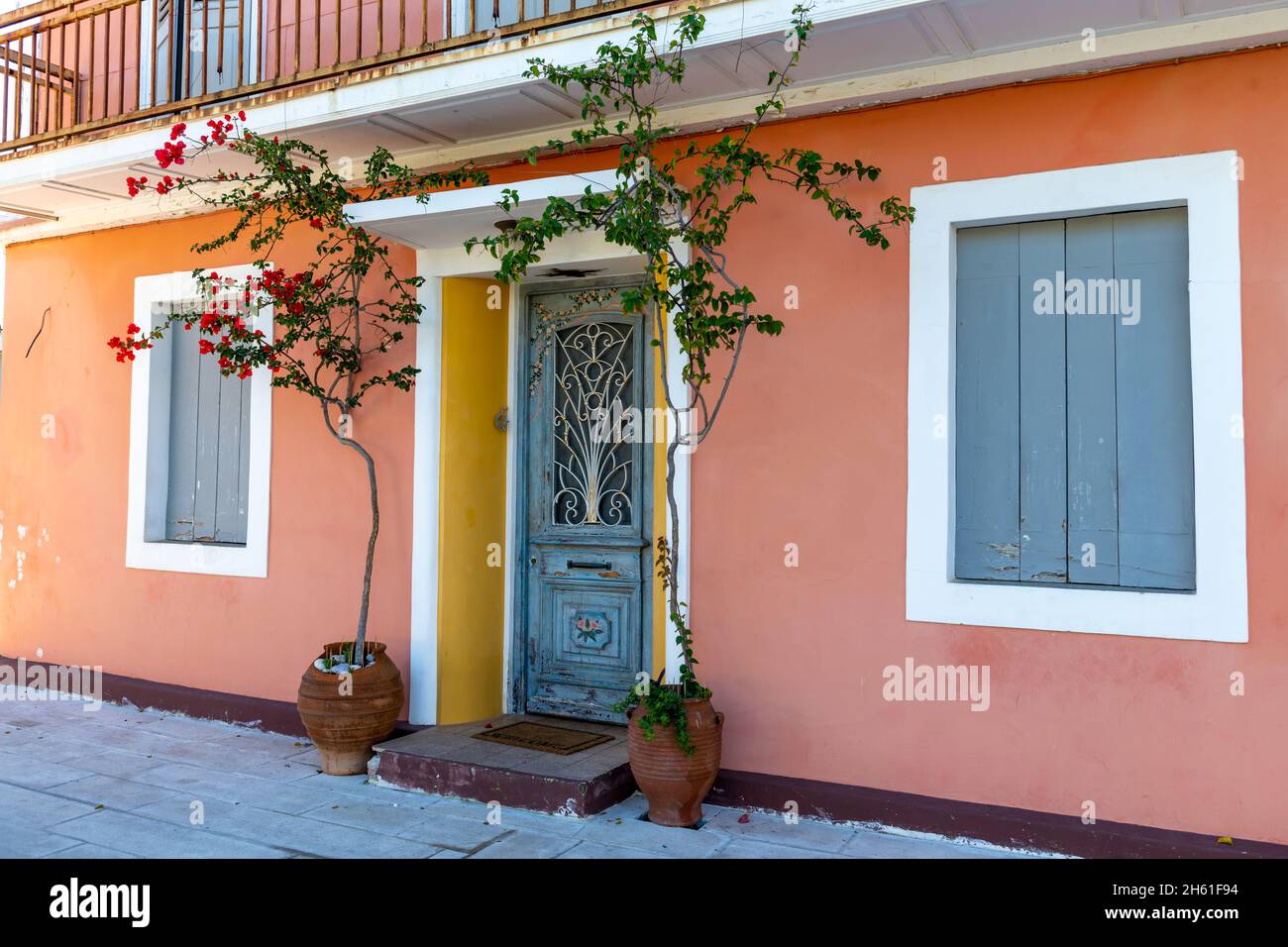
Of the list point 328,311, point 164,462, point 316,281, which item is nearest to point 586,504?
point 328,311

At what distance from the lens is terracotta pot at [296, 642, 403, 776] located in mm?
5125

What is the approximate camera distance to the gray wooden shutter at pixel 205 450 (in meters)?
6.66

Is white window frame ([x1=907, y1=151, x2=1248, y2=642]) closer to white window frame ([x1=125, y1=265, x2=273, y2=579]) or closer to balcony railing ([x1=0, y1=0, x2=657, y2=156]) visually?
balcony railing ([x1=0, y1=0, x2=657, y2=156])

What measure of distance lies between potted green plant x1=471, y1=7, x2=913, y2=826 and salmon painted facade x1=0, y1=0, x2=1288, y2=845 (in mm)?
126

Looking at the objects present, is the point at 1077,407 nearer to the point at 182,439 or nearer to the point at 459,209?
→ the point at 459,209

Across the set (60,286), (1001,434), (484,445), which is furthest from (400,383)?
(60,286)

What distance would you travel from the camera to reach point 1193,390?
391cm

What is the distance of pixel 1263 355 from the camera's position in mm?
3816

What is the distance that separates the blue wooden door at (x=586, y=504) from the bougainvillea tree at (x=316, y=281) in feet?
2.76

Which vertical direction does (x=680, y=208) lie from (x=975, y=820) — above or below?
above

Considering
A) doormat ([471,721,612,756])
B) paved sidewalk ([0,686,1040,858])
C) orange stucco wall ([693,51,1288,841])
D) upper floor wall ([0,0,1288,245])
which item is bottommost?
paved sidewalk ([0,686,1040,858])

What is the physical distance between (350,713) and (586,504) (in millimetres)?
1682

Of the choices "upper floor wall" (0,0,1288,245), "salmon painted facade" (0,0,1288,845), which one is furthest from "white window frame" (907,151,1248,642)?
"upper floor wall" (0,0,1288,245)
